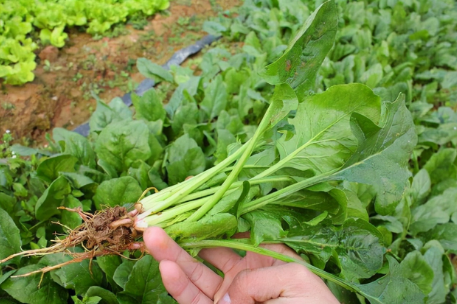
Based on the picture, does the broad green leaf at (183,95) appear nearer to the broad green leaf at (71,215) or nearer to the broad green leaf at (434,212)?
the broad green leaf at (71,215)

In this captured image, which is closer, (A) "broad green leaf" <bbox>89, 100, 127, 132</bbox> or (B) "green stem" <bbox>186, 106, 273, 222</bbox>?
(B) "green stem" <bbox>186, 106, 273, 222</bbox>

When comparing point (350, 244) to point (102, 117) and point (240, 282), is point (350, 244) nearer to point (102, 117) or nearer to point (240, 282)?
point (240, 282)

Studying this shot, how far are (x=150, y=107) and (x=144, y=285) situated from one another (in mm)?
1209

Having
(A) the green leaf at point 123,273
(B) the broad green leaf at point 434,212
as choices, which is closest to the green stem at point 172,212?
(A) the green leaf at point 123,273

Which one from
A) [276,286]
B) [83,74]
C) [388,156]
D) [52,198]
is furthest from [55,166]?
[83,74]

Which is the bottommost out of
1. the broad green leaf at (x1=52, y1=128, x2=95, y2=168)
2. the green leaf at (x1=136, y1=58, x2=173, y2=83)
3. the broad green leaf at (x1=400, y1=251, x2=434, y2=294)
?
the broad green leaf at (x1=400, y1=251, x2=434, y2=294)

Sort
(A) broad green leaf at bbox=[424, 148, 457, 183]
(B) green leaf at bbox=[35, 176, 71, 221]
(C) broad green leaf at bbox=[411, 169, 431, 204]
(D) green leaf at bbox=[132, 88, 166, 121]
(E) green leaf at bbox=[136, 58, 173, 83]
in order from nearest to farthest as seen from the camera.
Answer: (B) green leaf at bbox=[35, 176, 71, 221]
(D) green leaf at bbox=[132, 88, 166, 121]
(C) broad green leaf at bbox=[411, 169, 431, 204]
(A) broad green leaf at bbox=[424, 148, 457, 183]
(E) green leaf at bbox=[136, 58, 173, 83]

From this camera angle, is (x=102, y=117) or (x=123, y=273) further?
(x=102, y=117)

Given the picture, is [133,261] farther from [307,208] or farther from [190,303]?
[307,208]

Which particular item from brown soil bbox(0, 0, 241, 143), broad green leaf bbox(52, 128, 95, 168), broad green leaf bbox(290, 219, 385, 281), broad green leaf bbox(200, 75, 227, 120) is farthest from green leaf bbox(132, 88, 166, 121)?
broad green leaf bbox(290, 219, 385, 281)

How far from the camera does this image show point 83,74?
356 centimetres

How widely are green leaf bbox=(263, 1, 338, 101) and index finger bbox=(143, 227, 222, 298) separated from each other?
80 centimetres

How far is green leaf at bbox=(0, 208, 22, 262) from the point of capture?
162 cm

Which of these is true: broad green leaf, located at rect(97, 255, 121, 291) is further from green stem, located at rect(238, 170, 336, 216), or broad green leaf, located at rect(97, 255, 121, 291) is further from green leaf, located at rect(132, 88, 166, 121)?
green leaf, located at rect(132, 88, 166, 121)
